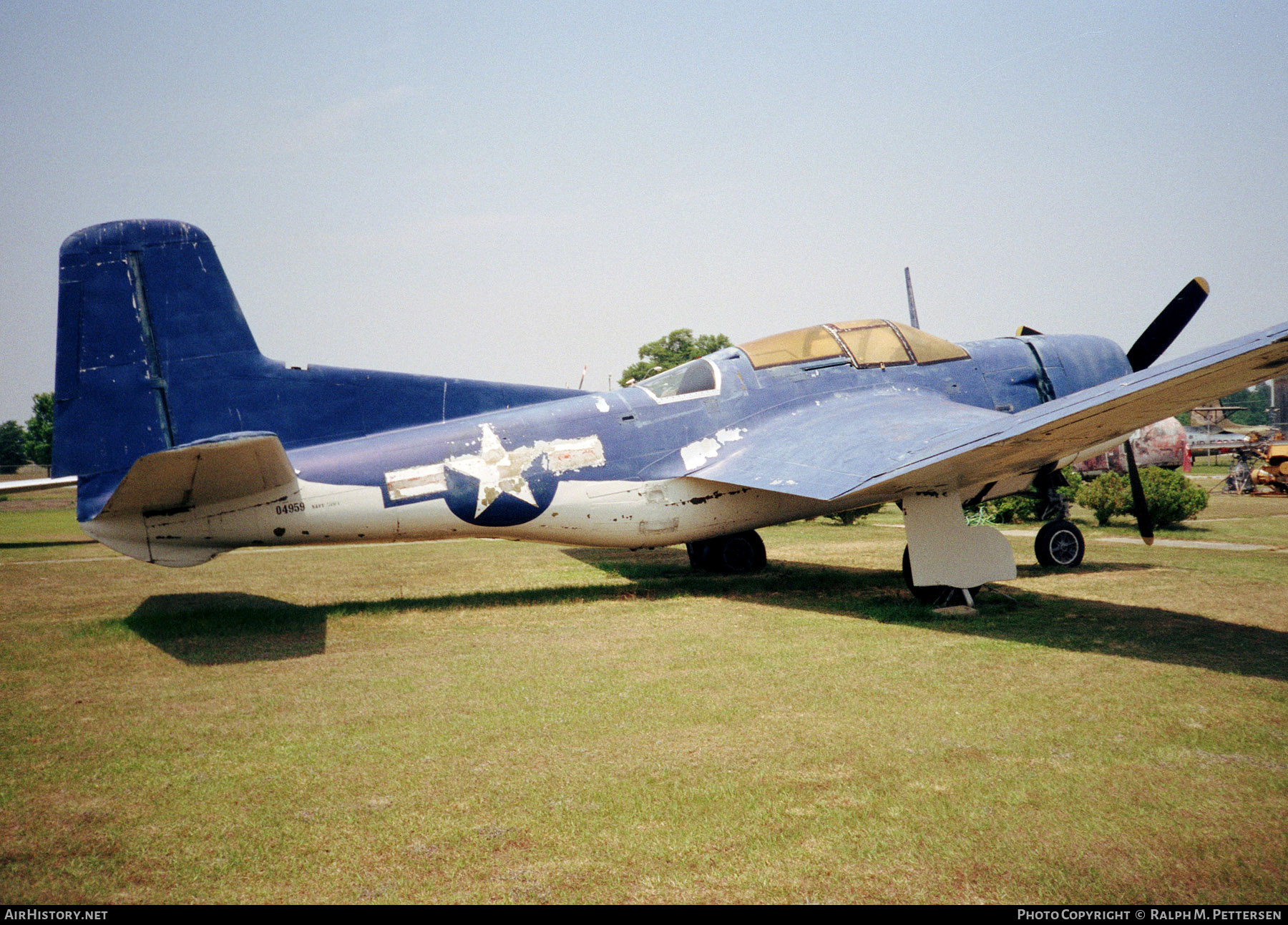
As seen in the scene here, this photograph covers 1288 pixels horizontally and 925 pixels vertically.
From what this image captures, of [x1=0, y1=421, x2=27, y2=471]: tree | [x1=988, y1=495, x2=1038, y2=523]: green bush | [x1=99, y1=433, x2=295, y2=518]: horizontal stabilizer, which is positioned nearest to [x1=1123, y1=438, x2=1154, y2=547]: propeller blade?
[x1=988, y1=495, x2=1038, y2=523]: green bush

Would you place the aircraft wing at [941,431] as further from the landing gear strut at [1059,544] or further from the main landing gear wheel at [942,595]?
the landing gear strut at [1059,544]

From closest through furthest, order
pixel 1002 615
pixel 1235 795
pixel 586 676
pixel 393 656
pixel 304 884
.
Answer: pixel 304 884 < pixel 1235 795 < pixel 586 676 < pixel 393 656 < pixel 1002 615

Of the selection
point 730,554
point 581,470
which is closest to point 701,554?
point 730,554

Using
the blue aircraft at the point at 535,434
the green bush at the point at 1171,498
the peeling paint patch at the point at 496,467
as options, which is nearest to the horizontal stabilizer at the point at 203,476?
the blue aircraft at the point at 535,434

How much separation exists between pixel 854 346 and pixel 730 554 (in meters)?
3.83

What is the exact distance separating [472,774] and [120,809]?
172 cm

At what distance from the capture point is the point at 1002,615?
27.5 feet

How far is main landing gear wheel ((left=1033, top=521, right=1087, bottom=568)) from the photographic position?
12.0 metres

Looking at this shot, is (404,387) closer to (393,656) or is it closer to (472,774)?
(393,656)

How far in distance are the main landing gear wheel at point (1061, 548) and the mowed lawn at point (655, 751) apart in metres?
2.31

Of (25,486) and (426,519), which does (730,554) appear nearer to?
(426,519)

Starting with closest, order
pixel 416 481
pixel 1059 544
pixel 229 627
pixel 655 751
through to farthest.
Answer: pixel 655 751, pixel 229 627, pixel 416 481, pixel 1059 544

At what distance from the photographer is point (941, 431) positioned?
8.62 meters

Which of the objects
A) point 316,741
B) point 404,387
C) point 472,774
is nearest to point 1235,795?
point 472,774
